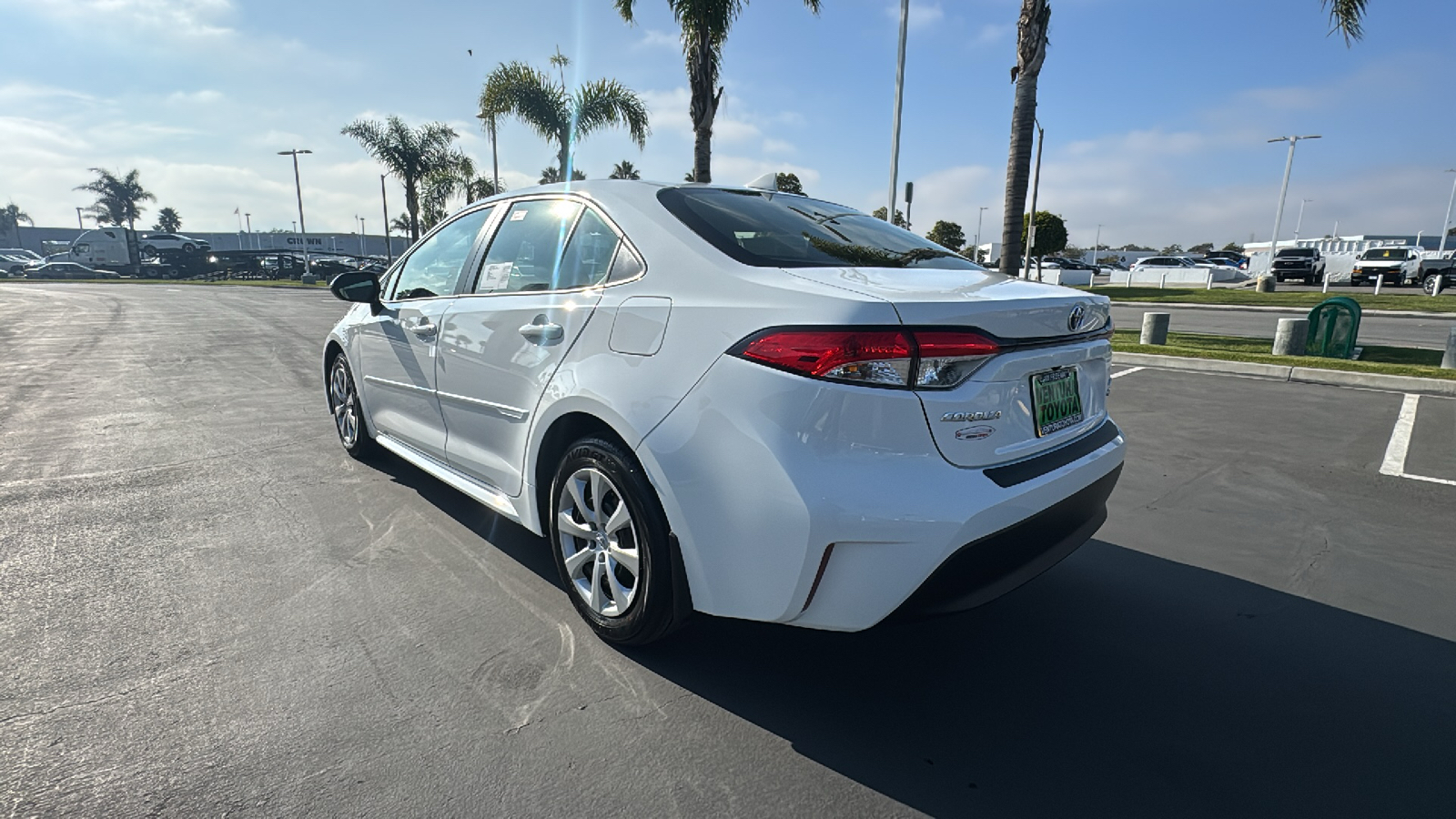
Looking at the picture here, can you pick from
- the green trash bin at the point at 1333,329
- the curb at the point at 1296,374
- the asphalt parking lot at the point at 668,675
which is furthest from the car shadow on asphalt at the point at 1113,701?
the green trash bin at the point at 1333,329

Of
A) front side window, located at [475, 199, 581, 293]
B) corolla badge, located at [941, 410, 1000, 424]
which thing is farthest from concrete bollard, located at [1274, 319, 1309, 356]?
front side window, located at [475, 199, 581, 293]

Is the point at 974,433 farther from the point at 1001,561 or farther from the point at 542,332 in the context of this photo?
the point at 542,332

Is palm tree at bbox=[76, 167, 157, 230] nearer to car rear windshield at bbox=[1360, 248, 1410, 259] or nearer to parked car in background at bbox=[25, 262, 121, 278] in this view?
parked car in background at bbox=[25, 262, 121, 278]

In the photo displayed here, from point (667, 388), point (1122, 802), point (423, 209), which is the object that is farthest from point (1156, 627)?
point (423, 209)

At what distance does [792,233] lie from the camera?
8.99 ft

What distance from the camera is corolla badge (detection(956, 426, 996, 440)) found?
1.98 metres

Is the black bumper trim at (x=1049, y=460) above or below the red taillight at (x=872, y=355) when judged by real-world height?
below

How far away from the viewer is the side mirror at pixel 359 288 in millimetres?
4125

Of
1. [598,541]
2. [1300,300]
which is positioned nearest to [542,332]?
[598,541]

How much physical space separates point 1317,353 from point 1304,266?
27839 millimetres

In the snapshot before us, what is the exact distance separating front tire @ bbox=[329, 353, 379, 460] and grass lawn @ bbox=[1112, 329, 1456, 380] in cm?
929

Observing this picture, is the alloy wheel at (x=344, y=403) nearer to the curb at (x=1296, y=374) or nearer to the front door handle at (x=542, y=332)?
the front door handle at (x=542, y=332)

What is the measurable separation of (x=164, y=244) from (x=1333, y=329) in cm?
5966

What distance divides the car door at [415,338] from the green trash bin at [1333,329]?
1054 cm
